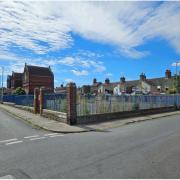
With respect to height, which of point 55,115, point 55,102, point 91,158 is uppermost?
point 55,102

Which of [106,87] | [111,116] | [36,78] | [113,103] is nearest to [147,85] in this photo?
[106,87]

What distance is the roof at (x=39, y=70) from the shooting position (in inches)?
2694

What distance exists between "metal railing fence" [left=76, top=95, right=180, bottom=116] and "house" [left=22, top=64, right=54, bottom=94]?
46.9 meters

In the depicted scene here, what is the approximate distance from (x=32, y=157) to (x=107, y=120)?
994cm

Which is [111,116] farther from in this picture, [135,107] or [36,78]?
[36,78]

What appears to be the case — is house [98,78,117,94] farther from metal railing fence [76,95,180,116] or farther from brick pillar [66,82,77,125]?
brick pillar [66,82,77,125]

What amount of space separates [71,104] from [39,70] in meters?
58.1

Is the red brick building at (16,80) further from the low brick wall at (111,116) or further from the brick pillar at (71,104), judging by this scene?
the brick pillar at (71,104)

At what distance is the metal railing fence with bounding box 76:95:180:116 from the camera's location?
15.6m

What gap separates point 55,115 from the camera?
15.9 meters

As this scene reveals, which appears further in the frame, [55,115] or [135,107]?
[135,107]

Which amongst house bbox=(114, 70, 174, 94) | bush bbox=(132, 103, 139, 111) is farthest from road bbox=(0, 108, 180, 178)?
house bbox=(114, 70, 174, 94)

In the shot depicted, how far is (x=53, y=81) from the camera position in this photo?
71.6 metres

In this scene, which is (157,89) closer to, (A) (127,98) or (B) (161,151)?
(A) (127,98)
